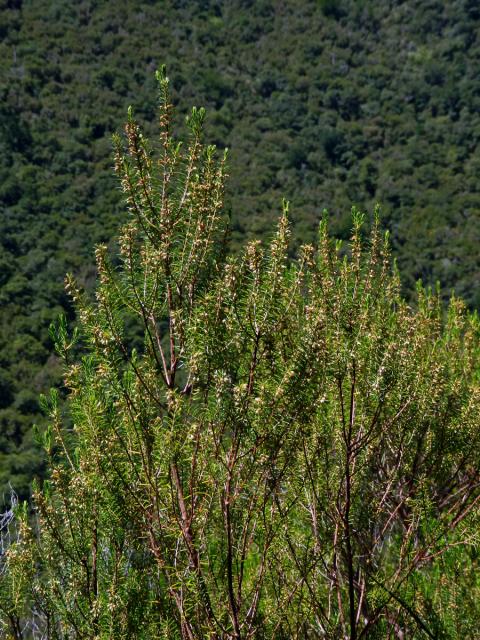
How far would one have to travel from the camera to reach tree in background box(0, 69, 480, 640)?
255cm

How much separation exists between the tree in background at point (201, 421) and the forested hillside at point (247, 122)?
18035mm

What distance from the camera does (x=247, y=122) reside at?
61.6 meters

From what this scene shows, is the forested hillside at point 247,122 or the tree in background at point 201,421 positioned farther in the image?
the forested hillside at point 247,122

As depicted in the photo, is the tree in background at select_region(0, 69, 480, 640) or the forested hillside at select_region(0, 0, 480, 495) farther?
the forested hillside at select_region(0, 0, 480, 495)

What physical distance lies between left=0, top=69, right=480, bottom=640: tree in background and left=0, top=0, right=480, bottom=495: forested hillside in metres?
18.0

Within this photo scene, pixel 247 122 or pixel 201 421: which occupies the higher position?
pixel 201 421

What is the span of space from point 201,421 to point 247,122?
202ft

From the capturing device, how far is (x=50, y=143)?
50781mm

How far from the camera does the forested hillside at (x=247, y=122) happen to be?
35625 millimetres

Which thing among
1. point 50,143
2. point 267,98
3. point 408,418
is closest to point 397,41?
point 267,98

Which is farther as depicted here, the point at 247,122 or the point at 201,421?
the point at 247,122

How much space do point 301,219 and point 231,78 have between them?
112 feet

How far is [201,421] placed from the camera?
2.60m

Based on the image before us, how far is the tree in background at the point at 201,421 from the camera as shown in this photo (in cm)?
255
